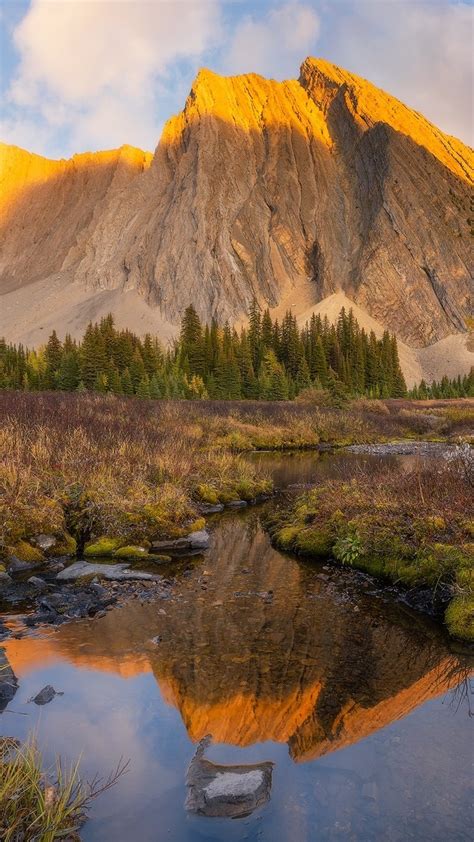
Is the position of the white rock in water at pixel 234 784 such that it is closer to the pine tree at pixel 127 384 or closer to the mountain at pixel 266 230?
the pine tree at pixel 127 384

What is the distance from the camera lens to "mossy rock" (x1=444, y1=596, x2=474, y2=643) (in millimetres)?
8484

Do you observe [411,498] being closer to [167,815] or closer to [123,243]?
[167,815]

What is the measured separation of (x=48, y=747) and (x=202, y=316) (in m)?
129

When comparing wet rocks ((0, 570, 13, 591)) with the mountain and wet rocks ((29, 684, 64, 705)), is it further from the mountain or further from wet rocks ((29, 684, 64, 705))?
the mountain

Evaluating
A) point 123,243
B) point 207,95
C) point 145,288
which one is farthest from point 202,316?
point 207,95

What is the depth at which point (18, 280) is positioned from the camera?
6511 inches

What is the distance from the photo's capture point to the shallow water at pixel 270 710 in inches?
194

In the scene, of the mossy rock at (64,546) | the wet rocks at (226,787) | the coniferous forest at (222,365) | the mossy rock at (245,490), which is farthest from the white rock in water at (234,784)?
the coniferous forest at (222,365)

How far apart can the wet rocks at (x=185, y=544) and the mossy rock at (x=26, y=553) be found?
2546 mm

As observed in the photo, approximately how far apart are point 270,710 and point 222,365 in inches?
3060

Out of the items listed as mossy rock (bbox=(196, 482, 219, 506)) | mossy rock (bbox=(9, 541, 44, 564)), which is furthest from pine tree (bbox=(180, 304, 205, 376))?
mossy rock (bbox=(9, 541, 44, 564))

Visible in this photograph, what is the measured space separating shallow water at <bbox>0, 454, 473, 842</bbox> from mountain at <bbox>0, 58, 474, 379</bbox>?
121 m

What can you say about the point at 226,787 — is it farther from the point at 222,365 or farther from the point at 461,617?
the point at 222,365

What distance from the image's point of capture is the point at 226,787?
5.20m
